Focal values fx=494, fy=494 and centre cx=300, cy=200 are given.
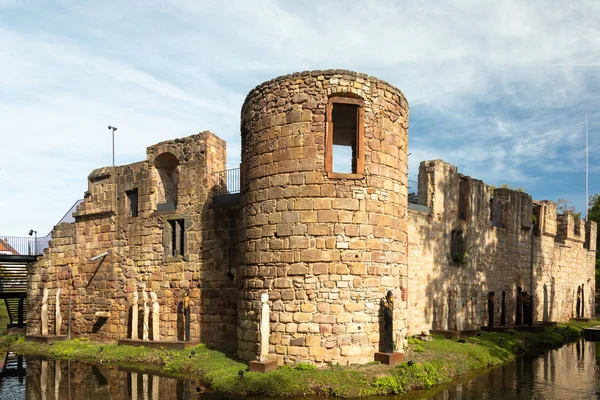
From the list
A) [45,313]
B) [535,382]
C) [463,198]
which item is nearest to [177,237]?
[45,313]

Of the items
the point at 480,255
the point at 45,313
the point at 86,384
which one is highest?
the point at 480,255

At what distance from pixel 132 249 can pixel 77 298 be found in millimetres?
3218

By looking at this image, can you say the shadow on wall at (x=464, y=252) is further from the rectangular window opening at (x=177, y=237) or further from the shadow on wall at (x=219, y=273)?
the rectangular window opening at (x=177, y=237)

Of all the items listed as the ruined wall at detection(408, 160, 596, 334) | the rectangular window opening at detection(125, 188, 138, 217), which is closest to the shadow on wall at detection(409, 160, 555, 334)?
the ruined wall at detection(408, 160, 596, 334)

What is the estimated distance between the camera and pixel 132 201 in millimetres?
17141

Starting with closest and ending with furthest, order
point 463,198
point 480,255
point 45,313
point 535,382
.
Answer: point 535,382
point 45,313
point 463,198
point 480,255

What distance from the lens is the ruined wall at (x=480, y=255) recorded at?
16.2 m

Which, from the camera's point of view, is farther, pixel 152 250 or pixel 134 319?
pixel 152 250

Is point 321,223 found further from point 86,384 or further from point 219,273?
point 86,384

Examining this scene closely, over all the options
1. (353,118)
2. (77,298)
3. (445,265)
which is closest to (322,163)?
(353,118)

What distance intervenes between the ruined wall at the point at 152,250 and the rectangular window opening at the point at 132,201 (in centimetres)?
10

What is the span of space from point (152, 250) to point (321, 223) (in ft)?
24.1

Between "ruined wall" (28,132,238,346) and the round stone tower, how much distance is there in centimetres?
255

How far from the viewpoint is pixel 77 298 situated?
17.6m
